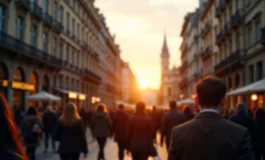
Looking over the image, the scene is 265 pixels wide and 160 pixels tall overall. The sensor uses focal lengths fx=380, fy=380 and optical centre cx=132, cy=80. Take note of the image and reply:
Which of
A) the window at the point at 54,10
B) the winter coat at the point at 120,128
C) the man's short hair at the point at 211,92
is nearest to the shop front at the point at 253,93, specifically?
the winter coat at the point at 120,128

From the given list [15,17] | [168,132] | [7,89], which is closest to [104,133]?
[168,132]

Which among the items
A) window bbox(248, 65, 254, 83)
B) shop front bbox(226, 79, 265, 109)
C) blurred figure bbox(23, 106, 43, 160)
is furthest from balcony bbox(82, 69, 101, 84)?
blurred figure bbox(23, 106, 43, 160)

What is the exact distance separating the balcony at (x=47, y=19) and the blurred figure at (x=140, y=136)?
82.0 ft

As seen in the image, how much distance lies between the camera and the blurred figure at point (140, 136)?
9.30 meters

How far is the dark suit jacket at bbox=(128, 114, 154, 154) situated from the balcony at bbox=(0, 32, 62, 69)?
15.6m

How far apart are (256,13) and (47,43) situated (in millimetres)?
17917

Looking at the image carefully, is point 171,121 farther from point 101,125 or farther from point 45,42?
point 45,42

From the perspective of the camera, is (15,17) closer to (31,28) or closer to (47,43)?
(31,28)

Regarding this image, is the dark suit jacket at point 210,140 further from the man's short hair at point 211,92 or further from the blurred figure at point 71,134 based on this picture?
the blurred figure at point 71,134

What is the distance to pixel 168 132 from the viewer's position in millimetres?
11414

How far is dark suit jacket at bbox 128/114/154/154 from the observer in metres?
9.30

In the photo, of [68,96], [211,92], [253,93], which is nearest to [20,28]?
[68,96]

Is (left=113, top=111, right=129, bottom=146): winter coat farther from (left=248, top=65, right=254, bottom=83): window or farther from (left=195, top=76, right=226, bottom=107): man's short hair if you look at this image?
(left=248, top=65, right=254, bottom=83): window

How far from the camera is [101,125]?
1241cm
